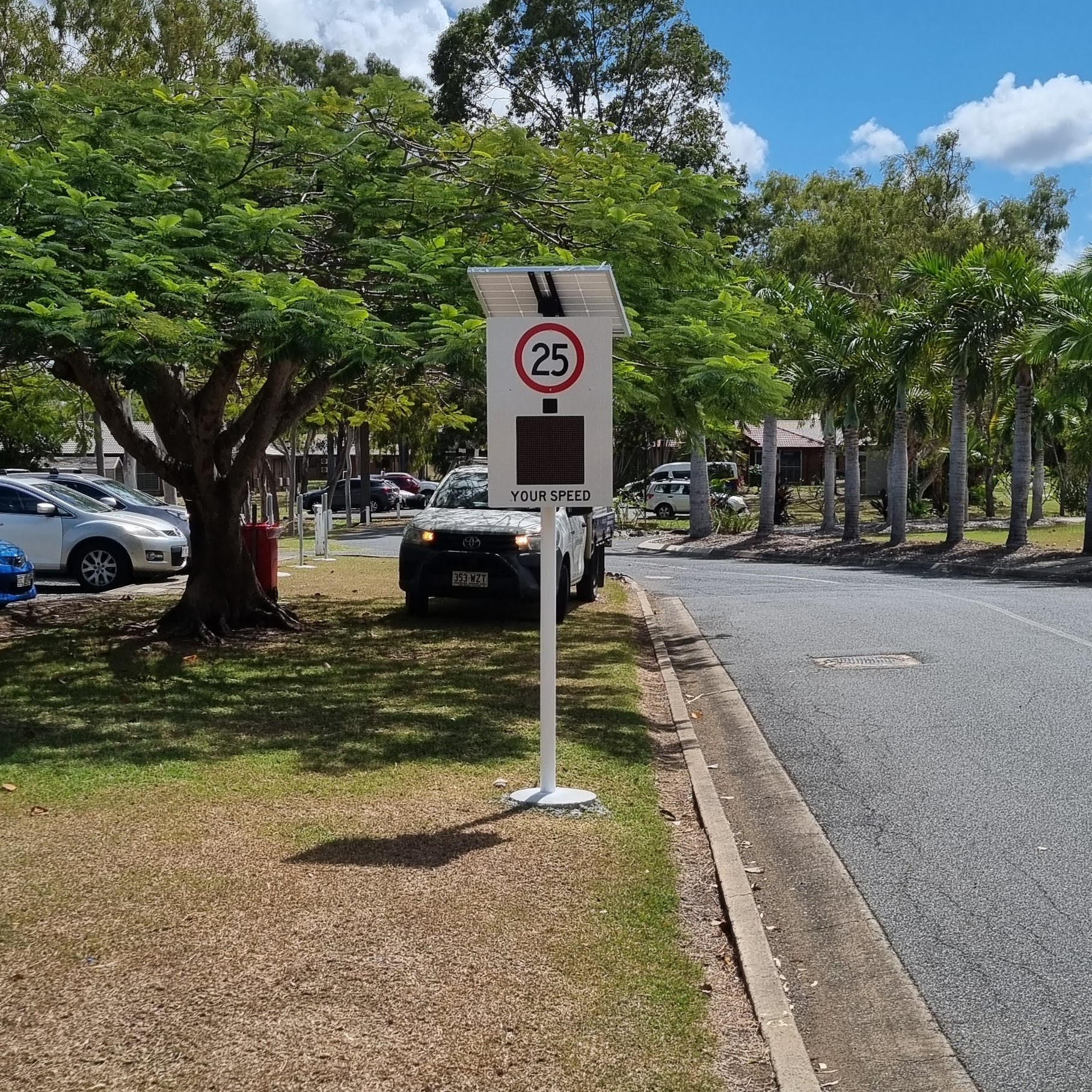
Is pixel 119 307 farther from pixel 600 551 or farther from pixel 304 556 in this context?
pixel 304 556

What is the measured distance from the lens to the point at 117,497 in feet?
70.5

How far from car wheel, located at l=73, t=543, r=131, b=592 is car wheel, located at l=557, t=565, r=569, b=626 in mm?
6742

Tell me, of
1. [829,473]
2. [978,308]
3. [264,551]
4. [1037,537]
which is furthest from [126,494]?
[1037,537]

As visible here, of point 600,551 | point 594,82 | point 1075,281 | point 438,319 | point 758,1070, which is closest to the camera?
point 758,1070

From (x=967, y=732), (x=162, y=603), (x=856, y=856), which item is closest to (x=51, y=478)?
(x=162, y=603)

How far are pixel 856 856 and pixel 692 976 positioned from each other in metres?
1.89

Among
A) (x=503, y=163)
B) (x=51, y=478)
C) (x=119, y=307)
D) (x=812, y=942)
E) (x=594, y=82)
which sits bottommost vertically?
(x=812, y=942)

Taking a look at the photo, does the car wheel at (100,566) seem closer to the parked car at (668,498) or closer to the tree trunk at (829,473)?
the tree trunk at (829,473)

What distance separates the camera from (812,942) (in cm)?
550

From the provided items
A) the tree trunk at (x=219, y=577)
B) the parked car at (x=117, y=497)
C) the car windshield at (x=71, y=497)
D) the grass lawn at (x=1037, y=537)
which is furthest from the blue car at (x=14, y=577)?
the grass lawn at (x=1037, y=537)

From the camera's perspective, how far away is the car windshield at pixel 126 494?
2173 centimetres

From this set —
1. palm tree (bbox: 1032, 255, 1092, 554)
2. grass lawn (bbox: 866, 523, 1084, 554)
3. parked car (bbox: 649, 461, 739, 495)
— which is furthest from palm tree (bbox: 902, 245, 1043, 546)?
parked car (bbox: 649, 461, 739, 495)

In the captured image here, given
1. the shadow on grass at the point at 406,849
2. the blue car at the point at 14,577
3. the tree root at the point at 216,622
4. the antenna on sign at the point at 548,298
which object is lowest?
the shadow on grass at the point at 406,849

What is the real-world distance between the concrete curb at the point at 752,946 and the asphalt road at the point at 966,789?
0.52m
